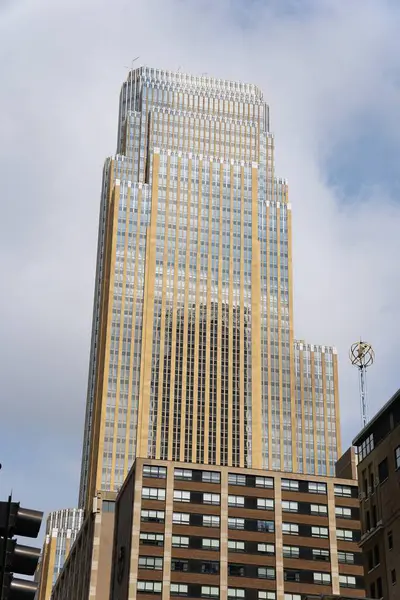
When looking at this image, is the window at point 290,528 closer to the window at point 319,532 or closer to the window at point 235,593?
the window at point 319,532

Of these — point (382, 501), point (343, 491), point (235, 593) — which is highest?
point (343, 491)

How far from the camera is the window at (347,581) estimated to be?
14700cm

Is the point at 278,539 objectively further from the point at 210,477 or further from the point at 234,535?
the point at 210,477

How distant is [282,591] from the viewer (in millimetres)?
144875

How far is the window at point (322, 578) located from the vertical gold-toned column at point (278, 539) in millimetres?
5151

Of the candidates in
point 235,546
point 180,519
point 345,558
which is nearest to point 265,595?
point 235,546

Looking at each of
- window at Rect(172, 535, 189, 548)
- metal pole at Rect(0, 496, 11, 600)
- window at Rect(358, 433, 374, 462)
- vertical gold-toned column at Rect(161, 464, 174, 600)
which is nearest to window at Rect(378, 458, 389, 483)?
window at Rect(358, 433, 374, 462)

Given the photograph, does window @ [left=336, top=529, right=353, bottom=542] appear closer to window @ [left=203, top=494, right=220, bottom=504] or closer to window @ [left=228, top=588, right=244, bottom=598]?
window @ [left=228, top=588, right=244, bottom=598]


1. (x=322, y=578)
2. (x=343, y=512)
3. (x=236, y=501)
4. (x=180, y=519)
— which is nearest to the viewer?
(x=322, y=578)

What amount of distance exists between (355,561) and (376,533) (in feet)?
208

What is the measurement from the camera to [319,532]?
15175cm

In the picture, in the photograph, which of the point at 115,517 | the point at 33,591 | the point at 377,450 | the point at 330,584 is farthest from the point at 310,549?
the point at 33,591

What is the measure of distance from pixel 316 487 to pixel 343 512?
5645 millimetres

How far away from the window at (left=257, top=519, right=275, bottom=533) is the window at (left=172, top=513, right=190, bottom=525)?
10658 mm
